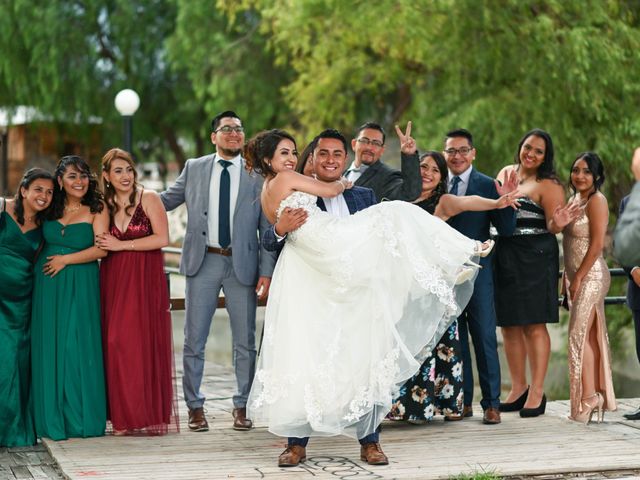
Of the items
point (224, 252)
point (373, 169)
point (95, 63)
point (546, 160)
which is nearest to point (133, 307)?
point (224, 252)

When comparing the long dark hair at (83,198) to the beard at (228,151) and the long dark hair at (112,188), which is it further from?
the beard at (228,151)

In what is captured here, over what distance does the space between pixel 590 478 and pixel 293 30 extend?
41.1 feet

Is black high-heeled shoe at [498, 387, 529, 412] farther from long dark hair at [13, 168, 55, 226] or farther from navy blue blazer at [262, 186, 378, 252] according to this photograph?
long dark hair at [13, 168, 55, 226]

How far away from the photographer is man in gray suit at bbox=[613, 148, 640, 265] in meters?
4.08

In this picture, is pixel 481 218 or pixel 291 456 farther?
pixel 481 218

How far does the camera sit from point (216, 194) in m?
7.87

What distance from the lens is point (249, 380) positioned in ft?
26.1

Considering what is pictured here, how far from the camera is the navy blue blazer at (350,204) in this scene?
6.71 m

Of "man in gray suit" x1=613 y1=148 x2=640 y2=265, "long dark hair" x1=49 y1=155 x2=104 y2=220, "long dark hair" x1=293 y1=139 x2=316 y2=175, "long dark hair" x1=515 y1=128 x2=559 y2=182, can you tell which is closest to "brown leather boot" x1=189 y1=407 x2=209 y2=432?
"long dark hair" x1=49 y1=155 x2=104 y2=220

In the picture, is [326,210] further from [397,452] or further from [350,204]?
[397,452]

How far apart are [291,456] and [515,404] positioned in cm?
253

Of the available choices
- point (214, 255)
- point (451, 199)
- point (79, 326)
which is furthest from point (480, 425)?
point (79, 326)

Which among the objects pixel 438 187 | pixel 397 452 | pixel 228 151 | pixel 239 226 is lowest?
pixel 397 452

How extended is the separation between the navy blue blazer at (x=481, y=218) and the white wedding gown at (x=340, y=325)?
1355mm
